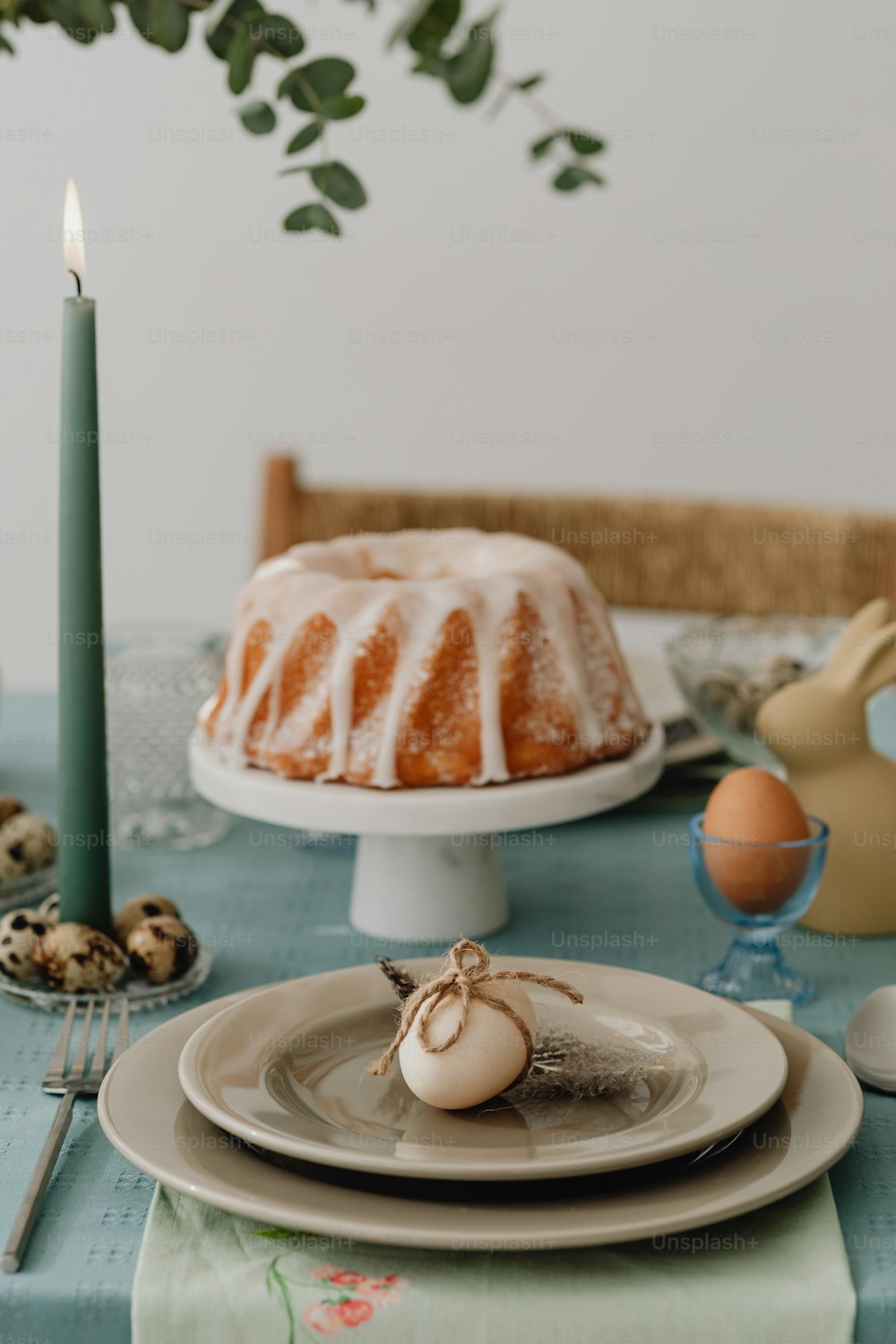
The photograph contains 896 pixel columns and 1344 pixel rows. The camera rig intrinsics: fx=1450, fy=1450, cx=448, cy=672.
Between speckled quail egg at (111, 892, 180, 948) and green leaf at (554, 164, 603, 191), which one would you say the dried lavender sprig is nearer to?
speckled quail egg at (111, 892, 180, 948)

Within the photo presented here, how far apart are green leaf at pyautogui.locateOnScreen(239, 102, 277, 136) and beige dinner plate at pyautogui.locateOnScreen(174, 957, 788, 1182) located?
41 cm

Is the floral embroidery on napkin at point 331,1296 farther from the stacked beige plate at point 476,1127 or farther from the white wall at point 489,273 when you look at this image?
the white wall at point 489,273

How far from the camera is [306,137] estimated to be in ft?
2.36

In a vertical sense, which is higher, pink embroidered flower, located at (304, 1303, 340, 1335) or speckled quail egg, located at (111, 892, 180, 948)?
pink embroidered flower, located at (304, 1303, 340, 1335)

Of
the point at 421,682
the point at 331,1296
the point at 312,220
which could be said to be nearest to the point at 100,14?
the point at 312,220

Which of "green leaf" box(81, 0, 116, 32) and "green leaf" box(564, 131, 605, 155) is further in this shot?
"green leaf" box(564, 131, 605, 155)

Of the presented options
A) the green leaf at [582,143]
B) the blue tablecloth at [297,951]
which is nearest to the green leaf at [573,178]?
the green leaf at [582,143]

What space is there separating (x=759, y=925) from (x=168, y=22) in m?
0.55

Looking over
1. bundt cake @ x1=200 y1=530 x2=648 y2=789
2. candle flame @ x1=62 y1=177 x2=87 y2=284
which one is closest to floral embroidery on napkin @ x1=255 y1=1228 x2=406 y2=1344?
bundt cake @ x1=200 y1=530 x2=648 y2=789

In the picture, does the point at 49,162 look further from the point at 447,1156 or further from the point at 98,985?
the point at 447,1156

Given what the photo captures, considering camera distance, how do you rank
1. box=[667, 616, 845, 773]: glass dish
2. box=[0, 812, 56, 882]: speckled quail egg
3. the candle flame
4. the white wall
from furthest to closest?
the white wall < box=[667, 616, 845, 773]: glass dish < box=[0, 812, 56, 882]: speckled quail egg < the candle flame

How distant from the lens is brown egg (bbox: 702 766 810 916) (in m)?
0.80

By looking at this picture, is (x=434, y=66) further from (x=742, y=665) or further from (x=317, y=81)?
(x=742, y=665)

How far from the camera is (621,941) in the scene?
896mm
